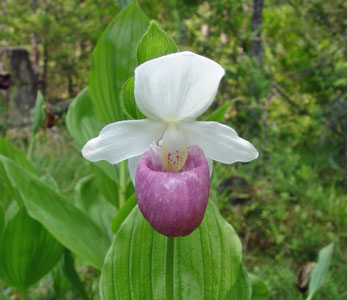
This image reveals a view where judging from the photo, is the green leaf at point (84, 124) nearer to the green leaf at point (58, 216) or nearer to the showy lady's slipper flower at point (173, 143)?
the green leaf at point (58, 216)

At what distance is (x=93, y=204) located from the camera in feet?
4.96

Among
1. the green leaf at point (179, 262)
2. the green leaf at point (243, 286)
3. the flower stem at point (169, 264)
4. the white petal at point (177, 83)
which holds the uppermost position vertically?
the white petal at point (177, 83)

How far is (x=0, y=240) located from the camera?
112 cm

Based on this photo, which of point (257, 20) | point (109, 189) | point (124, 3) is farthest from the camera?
point (257, 20)

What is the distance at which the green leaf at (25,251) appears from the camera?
3.61 ft

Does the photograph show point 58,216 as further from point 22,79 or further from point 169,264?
point 22,79

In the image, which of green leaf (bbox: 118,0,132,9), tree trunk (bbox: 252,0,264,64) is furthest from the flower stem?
tree trunk (bbox: 252,0,264,64)

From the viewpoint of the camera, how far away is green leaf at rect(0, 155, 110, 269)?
101 centimetres

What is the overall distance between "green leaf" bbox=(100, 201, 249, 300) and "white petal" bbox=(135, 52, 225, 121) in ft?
0.97

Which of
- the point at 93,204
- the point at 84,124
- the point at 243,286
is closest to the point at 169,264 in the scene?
the point at 243,286

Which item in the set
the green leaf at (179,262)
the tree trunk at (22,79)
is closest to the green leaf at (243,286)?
the green leaf at (179,262)

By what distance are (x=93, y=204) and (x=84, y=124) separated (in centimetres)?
40

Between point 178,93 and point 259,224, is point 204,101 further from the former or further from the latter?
point 259,224

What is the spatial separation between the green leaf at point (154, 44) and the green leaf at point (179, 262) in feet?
1.18
